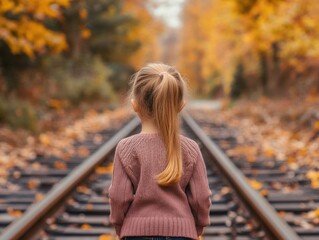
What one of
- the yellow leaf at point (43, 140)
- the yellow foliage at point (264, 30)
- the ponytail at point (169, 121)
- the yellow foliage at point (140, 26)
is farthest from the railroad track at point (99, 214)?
the yellow foliage at point (140, 26)

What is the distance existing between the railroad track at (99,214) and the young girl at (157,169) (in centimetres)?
146

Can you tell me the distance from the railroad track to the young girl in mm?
1457

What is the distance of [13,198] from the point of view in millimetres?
6402

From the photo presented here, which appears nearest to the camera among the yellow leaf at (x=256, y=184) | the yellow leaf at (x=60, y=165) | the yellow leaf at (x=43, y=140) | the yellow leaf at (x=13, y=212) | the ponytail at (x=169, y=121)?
the ponytail at (x=169, y=121)

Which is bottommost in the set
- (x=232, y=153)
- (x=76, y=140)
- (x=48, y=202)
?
(x=48, y=202)

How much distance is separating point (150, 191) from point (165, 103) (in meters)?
0.38

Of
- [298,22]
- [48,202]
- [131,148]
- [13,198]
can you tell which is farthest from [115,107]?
[131,148]

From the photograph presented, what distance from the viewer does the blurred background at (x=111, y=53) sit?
1220cm

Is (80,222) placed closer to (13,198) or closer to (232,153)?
(13,198)

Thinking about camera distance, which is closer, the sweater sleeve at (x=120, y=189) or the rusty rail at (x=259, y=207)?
the sweater sleeve at (x=120, y=189)

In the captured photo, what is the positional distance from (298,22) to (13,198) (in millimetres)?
9361

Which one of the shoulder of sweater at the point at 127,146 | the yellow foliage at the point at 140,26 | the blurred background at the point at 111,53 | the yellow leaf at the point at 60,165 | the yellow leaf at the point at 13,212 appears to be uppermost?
the yellow foliage at the point at 140,26

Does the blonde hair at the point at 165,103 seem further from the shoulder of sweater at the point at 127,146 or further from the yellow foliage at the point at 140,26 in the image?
the yellow foliage at the point at 140,26

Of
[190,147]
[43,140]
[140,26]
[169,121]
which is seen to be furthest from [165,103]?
[140,26]
